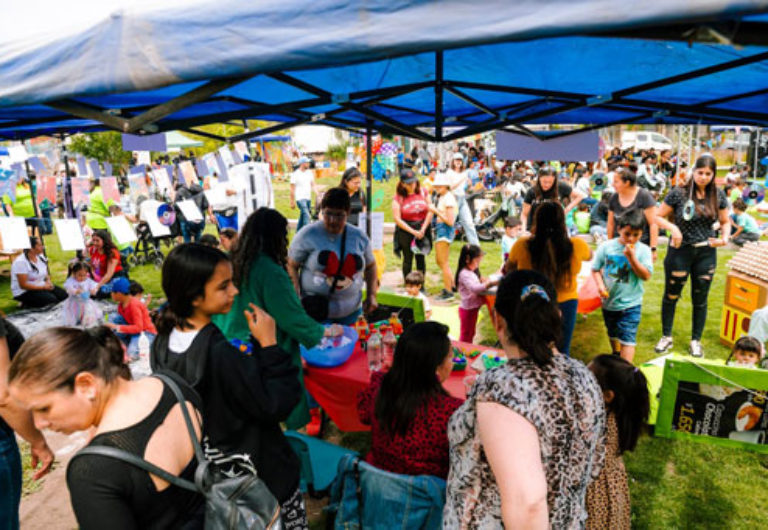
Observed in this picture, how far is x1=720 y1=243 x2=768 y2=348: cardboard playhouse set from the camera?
4805mm

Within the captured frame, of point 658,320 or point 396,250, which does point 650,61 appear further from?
point 396,250

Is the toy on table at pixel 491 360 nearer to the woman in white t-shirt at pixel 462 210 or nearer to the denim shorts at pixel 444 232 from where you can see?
the denim shorts at pixel 444 232

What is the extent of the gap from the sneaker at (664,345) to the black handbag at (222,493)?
478 centimetres

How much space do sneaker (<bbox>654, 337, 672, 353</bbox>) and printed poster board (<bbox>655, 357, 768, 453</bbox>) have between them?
1.97 meters

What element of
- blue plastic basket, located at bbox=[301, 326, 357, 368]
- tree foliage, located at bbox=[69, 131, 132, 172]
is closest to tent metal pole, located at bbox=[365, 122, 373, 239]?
blue plastic basket, located at bbox=[301, 326, 357, 368]

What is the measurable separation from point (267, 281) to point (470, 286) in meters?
2.45

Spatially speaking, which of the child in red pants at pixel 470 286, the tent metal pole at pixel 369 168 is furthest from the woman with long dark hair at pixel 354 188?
the child in red pants at pixel 470 286

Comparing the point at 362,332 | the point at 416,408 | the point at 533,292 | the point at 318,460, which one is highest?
the point at 533,292

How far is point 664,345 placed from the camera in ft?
16.7

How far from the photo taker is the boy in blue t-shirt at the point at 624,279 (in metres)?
4.12

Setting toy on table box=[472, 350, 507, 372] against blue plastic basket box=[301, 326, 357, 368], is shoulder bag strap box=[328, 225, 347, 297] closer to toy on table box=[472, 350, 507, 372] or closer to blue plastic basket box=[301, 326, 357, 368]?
blue plastic basket box=[301, 326, 357, 368]

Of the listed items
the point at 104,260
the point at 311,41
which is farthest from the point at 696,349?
the point at 104,260

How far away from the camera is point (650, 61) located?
105 inches

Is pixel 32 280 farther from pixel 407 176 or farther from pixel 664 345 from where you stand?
pixel 664 345
